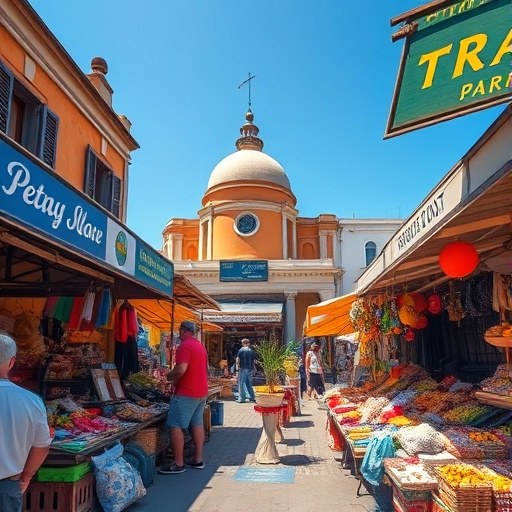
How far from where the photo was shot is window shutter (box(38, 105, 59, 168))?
25.3 feet

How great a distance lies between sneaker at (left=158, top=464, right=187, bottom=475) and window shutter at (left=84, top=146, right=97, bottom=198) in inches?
203

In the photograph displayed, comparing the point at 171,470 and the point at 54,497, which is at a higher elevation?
the point at 54,497

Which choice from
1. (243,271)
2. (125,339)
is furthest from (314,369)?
(243,271)

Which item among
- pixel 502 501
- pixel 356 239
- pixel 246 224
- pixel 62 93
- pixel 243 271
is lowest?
pixel 502 501

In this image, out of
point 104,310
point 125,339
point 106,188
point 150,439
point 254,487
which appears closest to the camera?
point 254,487

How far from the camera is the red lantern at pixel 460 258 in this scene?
4902 millimetres

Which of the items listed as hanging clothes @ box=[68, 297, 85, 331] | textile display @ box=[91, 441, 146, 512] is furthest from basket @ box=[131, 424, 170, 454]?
hanging clothes @ box=[68, 297, 85, 331]

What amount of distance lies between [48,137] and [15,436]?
20.3ft

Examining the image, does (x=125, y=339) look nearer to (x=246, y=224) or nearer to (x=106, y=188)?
(x=106, y=188)

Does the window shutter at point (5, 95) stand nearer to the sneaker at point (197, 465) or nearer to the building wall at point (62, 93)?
the building wall at point (62, 93)

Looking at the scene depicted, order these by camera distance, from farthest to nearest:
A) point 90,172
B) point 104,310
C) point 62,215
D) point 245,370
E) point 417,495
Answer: point 245,370 < point 90,172 < point 104,310 < point 62,215 < point 417,495

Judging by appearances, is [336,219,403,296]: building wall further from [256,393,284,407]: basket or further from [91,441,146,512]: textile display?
[91,441,146,512]: textile display

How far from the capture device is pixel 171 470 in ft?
21.9

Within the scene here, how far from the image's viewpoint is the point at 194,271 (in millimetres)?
26641
